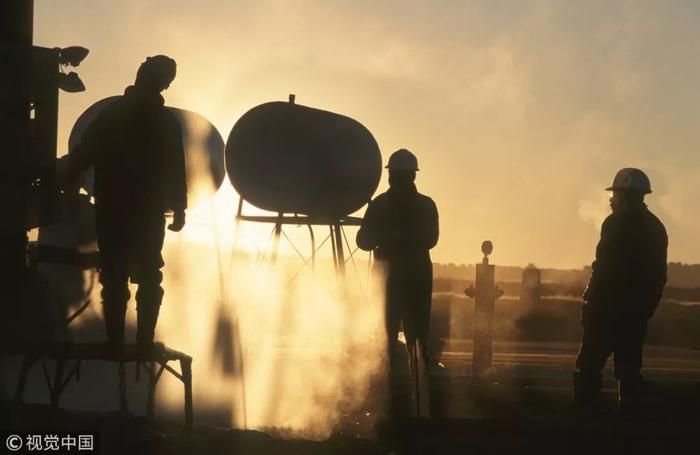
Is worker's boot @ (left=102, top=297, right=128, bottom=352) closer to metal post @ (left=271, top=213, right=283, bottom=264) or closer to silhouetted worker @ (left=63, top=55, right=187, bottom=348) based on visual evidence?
silhouetted worker @ (left=63, top=55, right=187, bottom=348)

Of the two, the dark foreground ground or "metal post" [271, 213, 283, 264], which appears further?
"metal post" [271, 213, 283, 264]

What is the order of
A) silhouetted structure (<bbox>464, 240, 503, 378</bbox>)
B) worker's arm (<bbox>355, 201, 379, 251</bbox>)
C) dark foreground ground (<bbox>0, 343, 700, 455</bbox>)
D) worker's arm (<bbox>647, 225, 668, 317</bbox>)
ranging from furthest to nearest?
1. silhouetted structure (<bbox>464, 240, 503, 378</bbox>)
2. worker's arm (<bbox>355, 201, 379, 251</bbox>)
3. worker's arm (<bbox>647, 225, 668, 317</bbox>)
4. dark foreground ground (<bbox>0, 343, 700, 455</bbox>)

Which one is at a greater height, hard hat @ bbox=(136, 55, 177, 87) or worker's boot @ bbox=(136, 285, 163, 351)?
hard hat @ bbox=(136, 55, 177, 87)

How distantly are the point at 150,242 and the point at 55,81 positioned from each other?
2029mm

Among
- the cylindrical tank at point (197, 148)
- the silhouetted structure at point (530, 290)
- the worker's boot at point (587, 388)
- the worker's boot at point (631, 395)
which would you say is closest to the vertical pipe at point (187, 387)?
the worker's boot at point (631, 395)

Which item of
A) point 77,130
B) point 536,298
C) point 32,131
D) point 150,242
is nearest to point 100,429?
point 150,242

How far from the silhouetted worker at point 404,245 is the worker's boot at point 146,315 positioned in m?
3.40

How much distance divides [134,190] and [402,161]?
408cm

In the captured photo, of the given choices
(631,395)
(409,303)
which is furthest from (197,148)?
(631,395)

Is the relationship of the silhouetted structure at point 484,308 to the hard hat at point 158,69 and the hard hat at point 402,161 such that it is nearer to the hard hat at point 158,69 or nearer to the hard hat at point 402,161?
the hard hat at point 402,161

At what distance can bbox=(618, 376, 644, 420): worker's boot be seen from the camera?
1353cm

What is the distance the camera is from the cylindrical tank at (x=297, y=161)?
2723 centimetres

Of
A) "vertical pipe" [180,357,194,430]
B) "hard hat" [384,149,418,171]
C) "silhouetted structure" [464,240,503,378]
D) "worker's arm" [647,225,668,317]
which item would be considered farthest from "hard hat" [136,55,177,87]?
"silhouetted structure" [464,240,503,378]

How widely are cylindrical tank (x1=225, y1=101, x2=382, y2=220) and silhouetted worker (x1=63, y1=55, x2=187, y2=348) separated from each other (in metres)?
15.3
